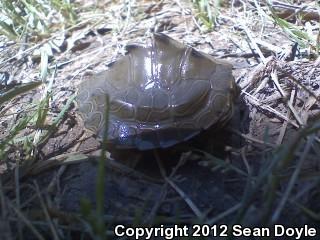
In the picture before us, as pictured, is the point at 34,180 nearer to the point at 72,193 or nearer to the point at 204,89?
the point at 72,193

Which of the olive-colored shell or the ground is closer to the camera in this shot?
the ground

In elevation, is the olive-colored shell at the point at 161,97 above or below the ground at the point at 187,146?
above

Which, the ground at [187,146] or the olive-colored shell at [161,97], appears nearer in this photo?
the ground at [187,146]

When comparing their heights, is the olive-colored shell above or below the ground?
above

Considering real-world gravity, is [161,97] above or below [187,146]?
above
